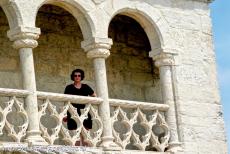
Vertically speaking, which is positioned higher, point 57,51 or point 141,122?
point 57,51

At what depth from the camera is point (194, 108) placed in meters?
14.2

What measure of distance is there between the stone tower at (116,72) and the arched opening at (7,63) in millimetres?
16

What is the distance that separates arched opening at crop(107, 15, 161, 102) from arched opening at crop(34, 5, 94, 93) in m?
0.52

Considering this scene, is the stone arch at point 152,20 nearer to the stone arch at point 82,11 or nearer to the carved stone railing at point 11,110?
the stone arch at point 82,11

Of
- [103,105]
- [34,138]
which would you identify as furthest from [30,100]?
[103,105]

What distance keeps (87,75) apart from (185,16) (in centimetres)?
195

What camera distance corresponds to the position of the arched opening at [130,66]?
15.5 m

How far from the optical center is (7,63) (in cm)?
1414

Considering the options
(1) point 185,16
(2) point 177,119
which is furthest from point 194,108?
(1) point 185,16

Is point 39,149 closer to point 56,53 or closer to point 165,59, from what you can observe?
point 165,59

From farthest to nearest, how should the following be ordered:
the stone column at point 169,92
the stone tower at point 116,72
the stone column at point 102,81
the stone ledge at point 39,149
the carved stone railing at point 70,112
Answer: the stone column at point 169,92 < the stone column at point 102,81 < the stone tower at point 116,72 < the carved stone railing at point 70,112 < the stone ledge at point 39,149

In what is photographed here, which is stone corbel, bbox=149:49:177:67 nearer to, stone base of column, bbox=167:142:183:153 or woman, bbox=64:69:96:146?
stone base of column, bbox=167:142:183:153

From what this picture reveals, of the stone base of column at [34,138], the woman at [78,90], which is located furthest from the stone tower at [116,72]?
the woman at [78,90]

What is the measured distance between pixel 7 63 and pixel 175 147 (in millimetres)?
2938
